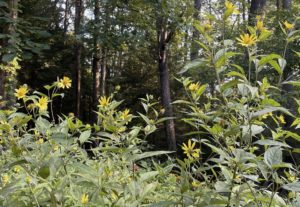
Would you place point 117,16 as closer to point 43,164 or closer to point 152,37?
point 152,37

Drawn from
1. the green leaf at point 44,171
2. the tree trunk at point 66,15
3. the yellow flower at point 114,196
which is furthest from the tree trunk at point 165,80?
the green leaf at point 44,171

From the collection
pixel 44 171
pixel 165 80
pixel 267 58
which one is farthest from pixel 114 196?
pixel 165 80

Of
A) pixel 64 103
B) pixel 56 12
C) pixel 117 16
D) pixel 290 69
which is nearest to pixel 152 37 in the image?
pixel 117 16

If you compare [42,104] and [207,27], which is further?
[42,104]

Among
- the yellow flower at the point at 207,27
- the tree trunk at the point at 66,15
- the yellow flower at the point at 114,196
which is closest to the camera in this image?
the yellow flower at the point at 207,27

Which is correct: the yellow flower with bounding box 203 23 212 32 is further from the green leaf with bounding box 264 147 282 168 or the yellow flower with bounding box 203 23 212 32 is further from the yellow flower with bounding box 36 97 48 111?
the yellow flower with bounding box 36 97 48 111

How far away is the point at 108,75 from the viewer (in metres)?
12.8

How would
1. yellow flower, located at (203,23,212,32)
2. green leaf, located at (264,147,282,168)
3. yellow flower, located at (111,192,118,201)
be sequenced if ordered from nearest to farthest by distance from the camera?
green leaf, located at (264,147,282,168), yellow flower, located at (203,23,212,32), yellow flower, located at (111,192,118,201)

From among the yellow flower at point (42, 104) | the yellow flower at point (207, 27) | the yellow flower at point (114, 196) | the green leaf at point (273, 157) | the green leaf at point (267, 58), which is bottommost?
the yellow flower at point (114, 196)

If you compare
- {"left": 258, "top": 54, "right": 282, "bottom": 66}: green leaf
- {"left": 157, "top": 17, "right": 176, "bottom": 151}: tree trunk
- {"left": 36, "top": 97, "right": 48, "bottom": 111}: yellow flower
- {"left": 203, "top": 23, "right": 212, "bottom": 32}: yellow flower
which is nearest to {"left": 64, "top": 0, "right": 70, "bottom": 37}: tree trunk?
{"left": 157, "top": 17, "right": 176, "bottom": 151}: tree trunk

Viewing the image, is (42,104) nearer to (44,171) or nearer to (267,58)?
(44,171)

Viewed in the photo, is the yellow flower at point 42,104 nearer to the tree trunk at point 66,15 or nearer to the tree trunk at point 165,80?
the tree trunk at point 165,80

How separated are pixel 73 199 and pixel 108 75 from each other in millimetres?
11584

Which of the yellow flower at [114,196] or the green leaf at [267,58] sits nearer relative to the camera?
the green leaf at [267,58]
